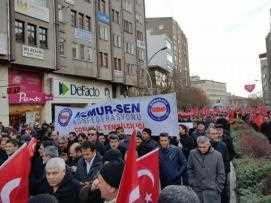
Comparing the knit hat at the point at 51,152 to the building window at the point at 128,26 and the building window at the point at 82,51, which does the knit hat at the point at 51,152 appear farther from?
the building window at the point at 128,26

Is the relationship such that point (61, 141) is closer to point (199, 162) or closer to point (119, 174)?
point (199, 162)

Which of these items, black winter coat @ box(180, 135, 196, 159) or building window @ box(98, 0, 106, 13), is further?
building window @ box(98, 0, 106, 13)

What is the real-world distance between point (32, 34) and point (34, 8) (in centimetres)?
170

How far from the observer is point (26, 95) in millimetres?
37125

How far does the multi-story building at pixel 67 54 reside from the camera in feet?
122

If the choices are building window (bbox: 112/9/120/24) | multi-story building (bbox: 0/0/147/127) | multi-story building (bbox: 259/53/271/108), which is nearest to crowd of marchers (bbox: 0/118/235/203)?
multi-story building (bbox: 0/0/147/127)

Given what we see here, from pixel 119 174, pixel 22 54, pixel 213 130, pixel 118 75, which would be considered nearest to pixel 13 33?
pixel 22 54

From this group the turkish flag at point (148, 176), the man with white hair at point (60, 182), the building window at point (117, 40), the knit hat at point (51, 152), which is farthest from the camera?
the building window at point (117, 40)

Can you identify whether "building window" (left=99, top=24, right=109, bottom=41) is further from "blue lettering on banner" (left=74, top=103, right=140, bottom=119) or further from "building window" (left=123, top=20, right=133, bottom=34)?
"blue lettering on banner" (left=74, top=103, right=140, bottom=119)

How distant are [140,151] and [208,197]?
77.4 inches

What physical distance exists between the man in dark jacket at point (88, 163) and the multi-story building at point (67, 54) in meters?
22.0

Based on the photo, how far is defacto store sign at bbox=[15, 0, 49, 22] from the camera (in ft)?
125

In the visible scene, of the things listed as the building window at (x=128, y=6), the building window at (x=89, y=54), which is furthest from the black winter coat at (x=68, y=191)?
the building window at (x=128, y=6)

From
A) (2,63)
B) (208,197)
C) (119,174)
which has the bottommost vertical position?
(208,197)
